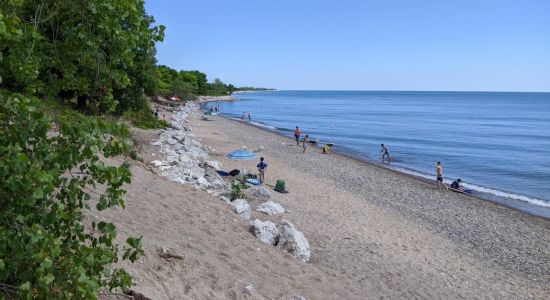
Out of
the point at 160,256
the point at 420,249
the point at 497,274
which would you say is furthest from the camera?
the point at 420,249

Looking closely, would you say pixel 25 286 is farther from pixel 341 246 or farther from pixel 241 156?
pixel 241 156

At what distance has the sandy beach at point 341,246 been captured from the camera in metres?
8.38

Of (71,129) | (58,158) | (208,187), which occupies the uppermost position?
(71,129)

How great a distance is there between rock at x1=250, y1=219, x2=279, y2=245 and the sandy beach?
258 mm

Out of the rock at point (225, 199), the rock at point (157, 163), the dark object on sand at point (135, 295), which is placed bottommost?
the rock at point (225, 199)

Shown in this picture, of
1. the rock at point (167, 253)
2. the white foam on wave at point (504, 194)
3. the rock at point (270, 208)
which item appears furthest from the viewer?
the white foam on wave at point (504, 194)

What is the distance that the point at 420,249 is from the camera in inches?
547

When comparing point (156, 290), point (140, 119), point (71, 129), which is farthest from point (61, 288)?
point (140, 119)

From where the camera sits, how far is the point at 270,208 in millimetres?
14531

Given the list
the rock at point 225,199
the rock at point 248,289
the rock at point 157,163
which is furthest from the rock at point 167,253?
the rock at point 157,163

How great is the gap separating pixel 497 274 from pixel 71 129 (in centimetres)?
1280

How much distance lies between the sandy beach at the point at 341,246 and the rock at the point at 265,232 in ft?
0.85

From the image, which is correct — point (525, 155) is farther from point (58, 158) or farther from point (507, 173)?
point (58, 158)

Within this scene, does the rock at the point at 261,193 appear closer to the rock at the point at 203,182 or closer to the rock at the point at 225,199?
the rock at the point at 203,182
